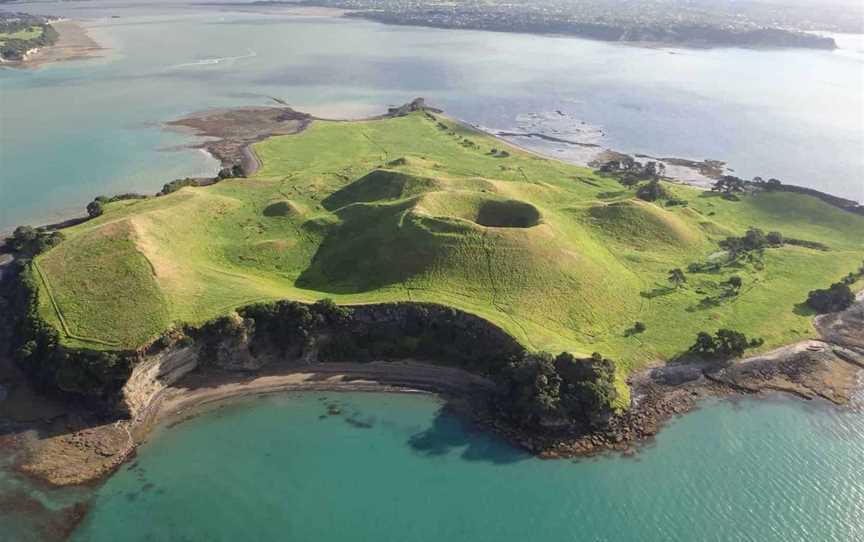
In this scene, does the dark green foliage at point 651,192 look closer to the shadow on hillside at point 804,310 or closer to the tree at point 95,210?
the shadow on hillside at point 804,310

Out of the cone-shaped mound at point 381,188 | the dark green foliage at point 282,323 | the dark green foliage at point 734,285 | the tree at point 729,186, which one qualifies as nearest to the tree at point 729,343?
the dark green foliage at point 734,285

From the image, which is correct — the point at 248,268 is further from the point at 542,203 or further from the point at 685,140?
the point at 685,140

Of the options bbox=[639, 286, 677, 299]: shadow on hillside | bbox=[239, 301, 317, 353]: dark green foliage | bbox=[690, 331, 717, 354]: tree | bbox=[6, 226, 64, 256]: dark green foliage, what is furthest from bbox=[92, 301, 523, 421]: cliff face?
bbox=[6, 226, 64, 256]: dark green foliage

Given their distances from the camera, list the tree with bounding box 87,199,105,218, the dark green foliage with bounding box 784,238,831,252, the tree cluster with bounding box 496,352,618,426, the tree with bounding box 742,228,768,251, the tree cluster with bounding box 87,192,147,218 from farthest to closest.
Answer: the dark green foliage with bounding box 784,238,831,252 < the tree cluster with bounding box 87,192,147,218 < the tree with bounding box 87,199,105,218 < the tree with bounding box 742,228,768,251 < the tree cluster with bounding box 496,352,618,426

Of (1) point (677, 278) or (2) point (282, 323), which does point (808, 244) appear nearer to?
(1) point (677, 278)

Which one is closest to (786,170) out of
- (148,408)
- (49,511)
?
(148,408)

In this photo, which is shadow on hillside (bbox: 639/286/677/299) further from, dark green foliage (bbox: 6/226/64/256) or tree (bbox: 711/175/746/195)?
dark green foliage (bbox: 6/226/64/256)
